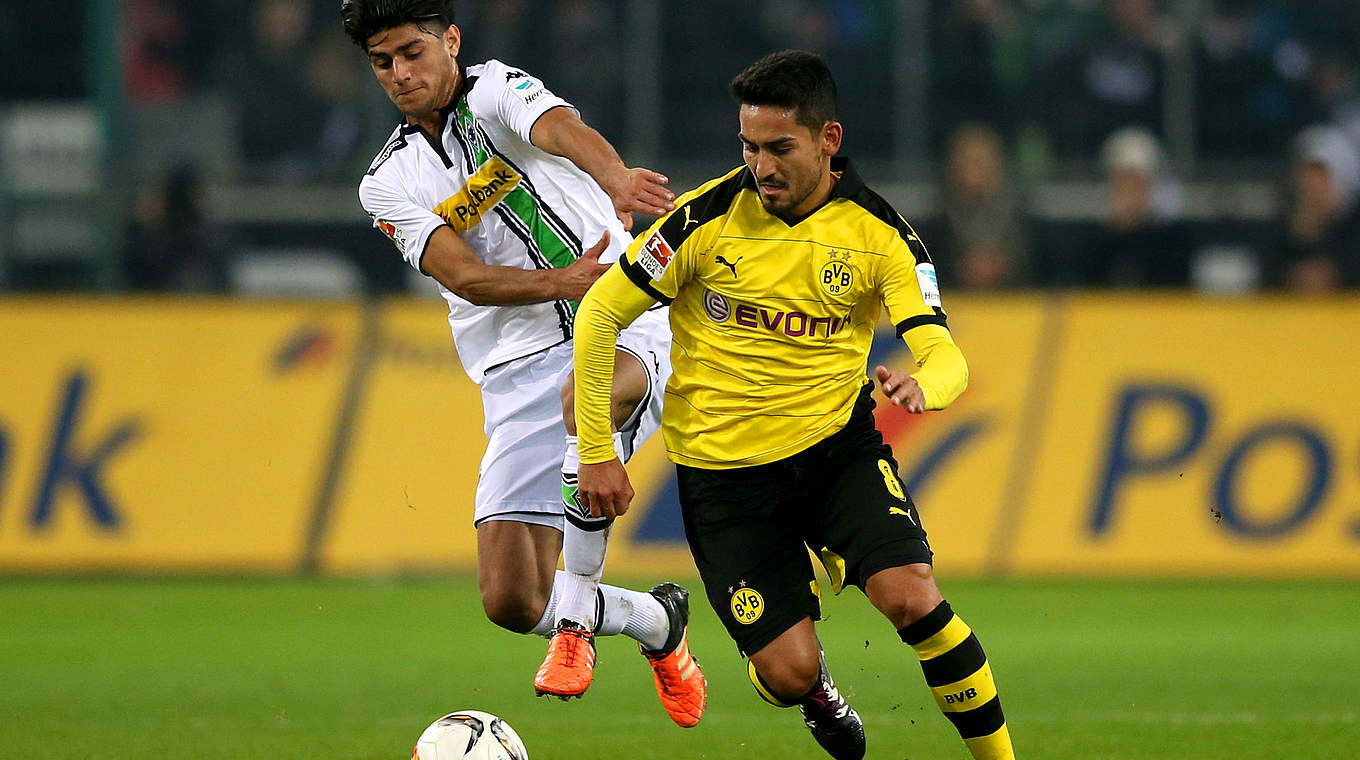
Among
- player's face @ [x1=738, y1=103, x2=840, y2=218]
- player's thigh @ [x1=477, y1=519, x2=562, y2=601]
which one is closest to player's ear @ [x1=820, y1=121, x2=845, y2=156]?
Answer: player's face @ [x1=738, y1=103, x2=840, y2=218]

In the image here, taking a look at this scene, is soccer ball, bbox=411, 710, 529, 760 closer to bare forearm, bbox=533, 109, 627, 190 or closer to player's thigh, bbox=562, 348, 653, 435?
player's thigh, bbox=562, 348, 653, 435

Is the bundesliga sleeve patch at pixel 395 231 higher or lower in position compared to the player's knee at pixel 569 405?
higher

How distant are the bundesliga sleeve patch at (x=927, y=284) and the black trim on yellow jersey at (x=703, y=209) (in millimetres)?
540

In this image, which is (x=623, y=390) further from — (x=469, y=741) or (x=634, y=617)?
(x=469, y=741)

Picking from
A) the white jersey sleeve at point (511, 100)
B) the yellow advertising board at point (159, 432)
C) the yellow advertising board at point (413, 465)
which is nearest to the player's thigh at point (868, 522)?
the white jersey sleeve at point (511, 100)

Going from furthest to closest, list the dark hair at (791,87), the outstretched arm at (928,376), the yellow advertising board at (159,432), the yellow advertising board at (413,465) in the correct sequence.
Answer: the yellow advertising board at (413,465) → the yellow advertising board at (159,432) → the dark hair at (791,87) → the outstretched arm at (928,376)

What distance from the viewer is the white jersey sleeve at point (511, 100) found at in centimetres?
596

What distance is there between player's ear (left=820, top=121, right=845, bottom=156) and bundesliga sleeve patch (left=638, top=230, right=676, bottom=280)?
506 mm

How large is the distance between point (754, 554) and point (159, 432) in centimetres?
662

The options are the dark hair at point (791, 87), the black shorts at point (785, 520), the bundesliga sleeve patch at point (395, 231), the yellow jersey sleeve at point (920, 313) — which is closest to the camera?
the yellow jersey sleeve at point (920, 313)

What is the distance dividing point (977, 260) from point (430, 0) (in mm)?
7145

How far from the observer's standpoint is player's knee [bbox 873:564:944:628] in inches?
201

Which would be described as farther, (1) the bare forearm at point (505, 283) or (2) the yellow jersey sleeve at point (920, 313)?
(1) the bare forearm at point (505, 283)

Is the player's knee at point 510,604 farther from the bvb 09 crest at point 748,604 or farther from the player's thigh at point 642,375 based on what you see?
the bvb 09 crest at point 748,604
